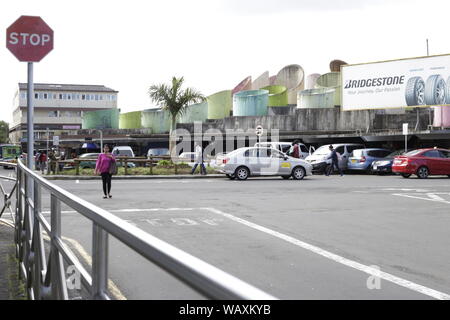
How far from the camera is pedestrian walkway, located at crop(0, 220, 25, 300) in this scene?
16.3 ft

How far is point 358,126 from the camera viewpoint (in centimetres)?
4141

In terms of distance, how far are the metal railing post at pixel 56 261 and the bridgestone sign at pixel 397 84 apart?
122 ft

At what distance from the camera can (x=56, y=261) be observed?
3.36m

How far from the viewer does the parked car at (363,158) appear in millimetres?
30578

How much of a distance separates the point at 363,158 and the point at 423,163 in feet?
16.6

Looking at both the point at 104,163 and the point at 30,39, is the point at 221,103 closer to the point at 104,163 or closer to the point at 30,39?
the point at 104,163

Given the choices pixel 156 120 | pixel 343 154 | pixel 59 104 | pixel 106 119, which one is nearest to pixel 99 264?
pixel 343 154

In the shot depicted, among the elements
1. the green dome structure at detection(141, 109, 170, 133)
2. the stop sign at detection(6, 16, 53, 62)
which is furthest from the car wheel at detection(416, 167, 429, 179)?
the green dome structure at detection(141, 109, 170, 133)

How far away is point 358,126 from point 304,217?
31.1m

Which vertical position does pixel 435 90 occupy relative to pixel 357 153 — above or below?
above

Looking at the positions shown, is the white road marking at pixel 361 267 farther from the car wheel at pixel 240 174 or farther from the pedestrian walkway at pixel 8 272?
the car wheel at pixel 240 174
